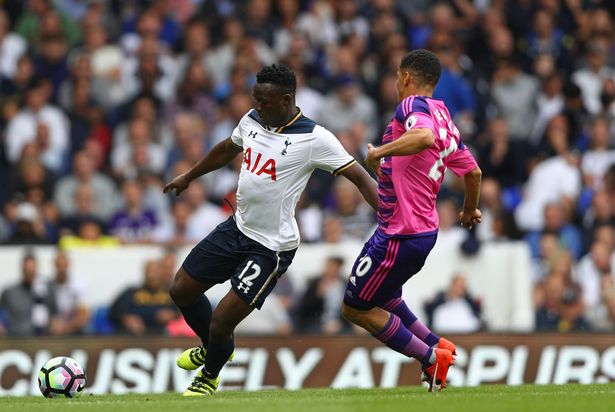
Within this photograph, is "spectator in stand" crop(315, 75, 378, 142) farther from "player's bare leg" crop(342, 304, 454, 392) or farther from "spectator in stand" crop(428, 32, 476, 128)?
"player's bare leg" crop(342, 304, 454, 392)

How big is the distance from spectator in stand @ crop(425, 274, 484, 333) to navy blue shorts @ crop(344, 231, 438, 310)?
18.3 ft

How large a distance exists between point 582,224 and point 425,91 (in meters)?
7.89

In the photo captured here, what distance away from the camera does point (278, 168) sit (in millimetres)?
11156

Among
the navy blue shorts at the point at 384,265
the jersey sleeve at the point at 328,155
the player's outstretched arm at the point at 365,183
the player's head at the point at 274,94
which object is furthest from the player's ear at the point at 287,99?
the navy blue shorts at the point at 384,265

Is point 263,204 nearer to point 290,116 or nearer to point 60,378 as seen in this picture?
point 290,116

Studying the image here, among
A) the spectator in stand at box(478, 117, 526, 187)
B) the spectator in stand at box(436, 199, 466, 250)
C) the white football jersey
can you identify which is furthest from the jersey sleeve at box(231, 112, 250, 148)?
the spectator in stand at box(478, 117, 526, 187)

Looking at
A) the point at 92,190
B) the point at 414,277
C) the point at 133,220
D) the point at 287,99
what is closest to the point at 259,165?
the point at 287,99

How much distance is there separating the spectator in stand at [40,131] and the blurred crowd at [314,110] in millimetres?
24

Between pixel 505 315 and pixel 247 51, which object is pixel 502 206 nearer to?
pixel 505 315

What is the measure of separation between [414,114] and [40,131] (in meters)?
9.48

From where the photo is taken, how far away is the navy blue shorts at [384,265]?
10867 millimetres

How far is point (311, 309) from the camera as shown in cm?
1694

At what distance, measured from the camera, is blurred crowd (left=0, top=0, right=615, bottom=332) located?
58.6 ft

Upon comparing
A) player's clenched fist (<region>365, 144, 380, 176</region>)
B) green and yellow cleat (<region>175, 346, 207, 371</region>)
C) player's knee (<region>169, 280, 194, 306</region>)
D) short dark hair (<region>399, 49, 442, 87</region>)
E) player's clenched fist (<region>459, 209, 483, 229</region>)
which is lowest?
green and yellow cleat (<region>175, 346, 207, 371</region>)
